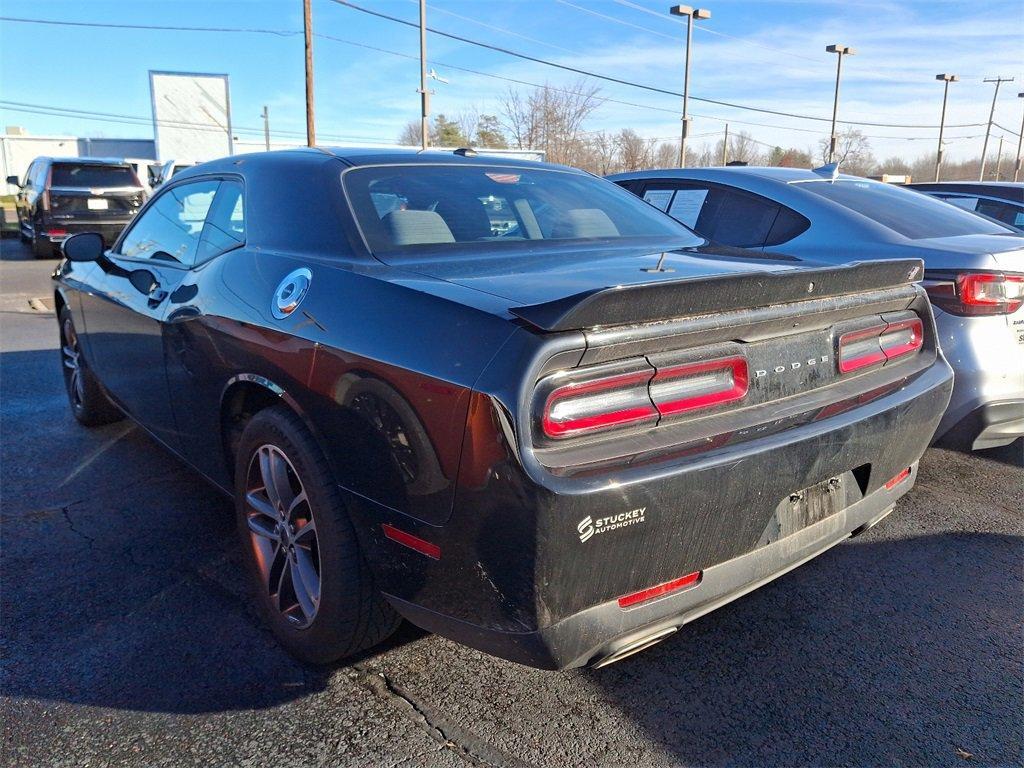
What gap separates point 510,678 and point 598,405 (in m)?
1.04

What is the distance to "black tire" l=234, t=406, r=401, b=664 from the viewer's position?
7.29 ft

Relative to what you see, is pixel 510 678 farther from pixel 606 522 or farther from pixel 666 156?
pixel 666 156

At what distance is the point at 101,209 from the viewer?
15758mm

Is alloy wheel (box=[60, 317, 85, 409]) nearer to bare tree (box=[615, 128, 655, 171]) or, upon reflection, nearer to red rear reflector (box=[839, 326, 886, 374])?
red rear reflector (box=[839, 326, 886, 374])

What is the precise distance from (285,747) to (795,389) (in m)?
1.71

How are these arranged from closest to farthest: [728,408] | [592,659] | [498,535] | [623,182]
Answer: [498,535] < [592,659] < [728,408] < [623,182]

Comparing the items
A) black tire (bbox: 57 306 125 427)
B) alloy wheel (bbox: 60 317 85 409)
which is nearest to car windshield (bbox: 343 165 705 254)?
black tire (bbox: 57 306 125 427)

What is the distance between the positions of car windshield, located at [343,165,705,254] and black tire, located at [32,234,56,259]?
16.0m

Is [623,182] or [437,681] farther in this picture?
[623,182]

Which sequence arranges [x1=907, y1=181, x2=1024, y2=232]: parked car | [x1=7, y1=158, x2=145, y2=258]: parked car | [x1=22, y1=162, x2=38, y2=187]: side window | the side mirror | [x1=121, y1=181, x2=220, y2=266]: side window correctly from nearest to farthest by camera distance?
1. [x1=121, y1=181, x2=220, y2=266]: side window
2. the side mirror
3. [x1=907, y1=181, x2=1024, y2=232]: parked car
4. [x1=7, y1=158, x2=145, y2=258]: parked car
5. [x1=22, y1=162, x2=38, y2=187]: side window

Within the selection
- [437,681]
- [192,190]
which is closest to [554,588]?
[437,681]

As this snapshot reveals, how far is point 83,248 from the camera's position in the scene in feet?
13.3

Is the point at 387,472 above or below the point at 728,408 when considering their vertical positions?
below

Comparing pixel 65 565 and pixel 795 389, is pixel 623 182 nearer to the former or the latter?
pixel 795 389
